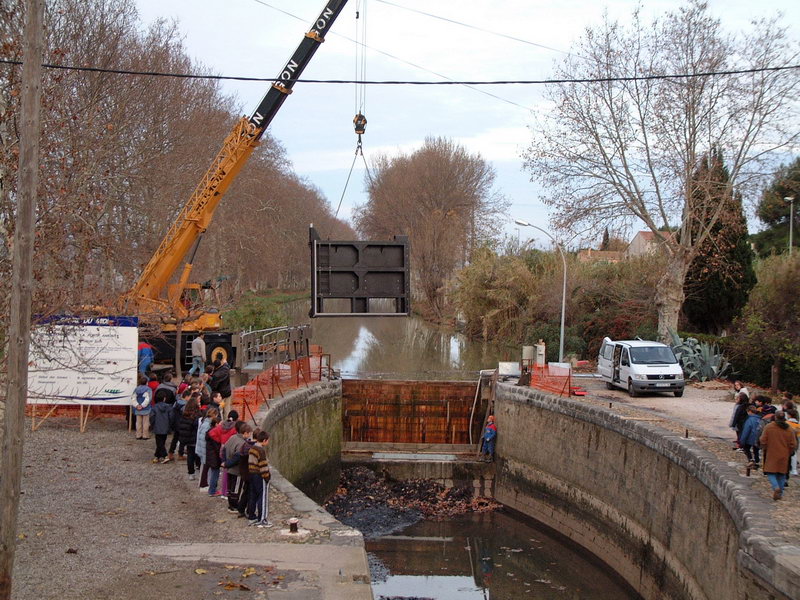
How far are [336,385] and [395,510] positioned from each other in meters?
4.91

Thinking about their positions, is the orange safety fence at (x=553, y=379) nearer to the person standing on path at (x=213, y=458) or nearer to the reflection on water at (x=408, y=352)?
the reflection on water at (x=408, y=352)

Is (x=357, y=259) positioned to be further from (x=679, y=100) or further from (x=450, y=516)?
(x=679, y=100)

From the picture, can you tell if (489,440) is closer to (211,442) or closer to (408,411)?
(408,411)

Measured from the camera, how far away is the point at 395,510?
872 inches

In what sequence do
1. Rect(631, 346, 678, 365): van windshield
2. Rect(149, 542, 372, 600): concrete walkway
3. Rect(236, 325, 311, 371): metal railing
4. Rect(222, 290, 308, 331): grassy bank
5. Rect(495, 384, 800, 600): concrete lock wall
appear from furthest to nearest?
Rect(222, 290, 308, 331): grassy bank
Rect(236, 325, 311, 371): metal railing
Rect(631, 346, 678, 365): van windshield
Rect(495, 384, 800, 600): concrete lock wall
Rect(149, 542, 372, 600): concrete walkway

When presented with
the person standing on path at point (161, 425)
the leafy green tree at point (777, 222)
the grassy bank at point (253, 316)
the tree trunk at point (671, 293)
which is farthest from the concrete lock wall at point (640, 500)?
the leafy green tree at point (777, 222)

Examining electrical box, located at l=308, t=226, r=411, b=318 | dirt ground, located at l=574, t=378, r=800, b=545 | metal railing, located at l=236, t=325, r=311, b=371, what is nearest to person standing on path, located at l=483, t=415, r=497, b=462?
dirt ground, located at l=574, t=378, r=800, b=545

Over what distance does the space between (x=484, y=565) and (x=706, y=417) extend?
6.19m

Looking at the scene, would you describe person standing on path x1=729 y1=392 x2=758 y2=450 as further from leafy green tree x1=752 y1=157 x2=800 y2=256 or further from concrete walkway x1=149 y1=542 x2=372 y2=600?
leafy green tree x1=752 y1=157 x2=800 y2=256

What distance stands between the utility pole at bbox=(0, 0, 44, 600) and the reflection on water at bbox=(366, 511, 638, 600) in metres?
10.3

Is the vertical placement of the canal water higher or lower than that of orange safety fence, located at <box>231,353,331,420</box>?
lower

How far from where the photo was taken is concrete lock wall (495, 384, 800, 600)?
35.5ft

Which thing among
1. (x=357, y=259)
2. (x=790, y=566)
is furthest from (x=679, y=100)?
(x=790, y=566)

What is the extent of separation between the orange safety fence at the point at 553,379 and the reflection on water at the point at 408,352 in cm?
428
